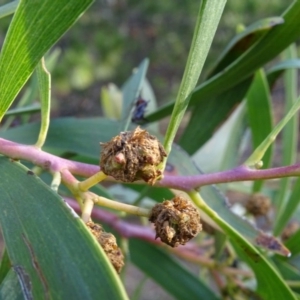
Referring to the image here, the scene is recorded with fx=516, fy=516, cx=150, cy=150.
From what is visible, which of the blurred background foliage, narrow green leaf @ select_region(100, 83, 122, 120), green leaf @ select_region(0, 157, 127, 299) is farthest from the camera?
the blurred background foliage

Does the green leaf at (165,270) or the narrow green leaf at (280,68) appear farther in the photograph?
the green leaf at (165,270)

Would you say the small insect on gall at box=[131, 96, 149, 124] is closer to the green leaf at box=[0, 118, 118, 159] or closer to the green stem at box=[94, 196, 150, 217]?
the green leaf at box=[0, 118, 118, 159]

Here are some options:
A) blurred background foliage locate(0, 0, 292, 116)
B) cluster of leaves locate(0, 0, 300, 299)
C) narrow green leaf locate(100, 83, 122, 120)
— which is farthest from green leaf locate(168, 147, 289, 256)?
blurred background foliage locate(0, 0, 292, 116)

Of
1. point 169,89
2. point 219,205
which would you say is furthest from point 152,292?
point 219,205

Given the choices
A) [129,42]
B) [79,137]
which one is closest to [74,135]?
[79,137]

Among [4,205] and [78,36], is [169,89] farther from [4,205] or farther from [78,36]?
[4,205]

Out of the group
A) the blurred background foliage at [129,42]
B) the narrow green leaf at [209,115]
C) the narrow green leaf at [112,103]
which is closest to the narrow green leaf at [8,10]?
the narrow green leaf at [209,115]

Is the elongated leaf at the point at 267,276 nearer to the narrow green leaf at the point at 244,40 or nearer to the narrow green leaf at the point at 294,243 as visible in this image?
the narrow green leaf at the point at 294,243
